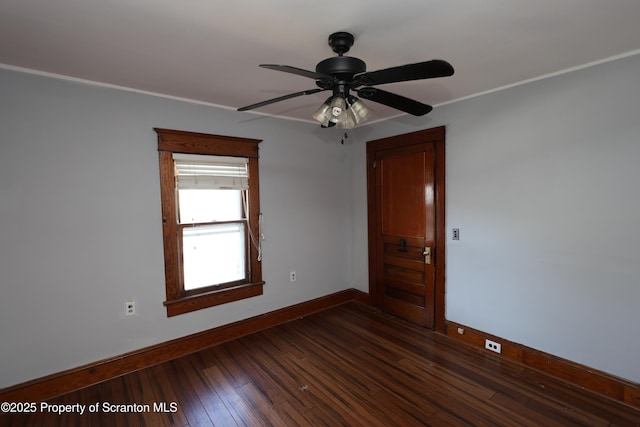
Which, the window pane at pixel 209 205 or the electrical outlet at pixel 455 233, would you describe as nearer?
the window pane at pixel 209 205

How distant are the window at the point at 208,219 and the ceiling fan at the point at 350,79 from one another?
1.52m

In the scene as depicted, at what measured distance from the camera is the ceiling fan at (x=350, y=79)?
1357mm

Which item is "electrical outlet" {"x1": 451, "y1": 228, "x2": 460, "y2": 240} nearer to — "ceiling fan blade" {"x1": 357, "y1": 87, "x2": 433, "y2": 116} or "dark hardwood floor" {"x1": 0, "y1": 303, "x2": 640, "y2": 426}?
"dark hardwood floor" {"x1": 0, "y1": 303, "x2": 640, "y2": 426}

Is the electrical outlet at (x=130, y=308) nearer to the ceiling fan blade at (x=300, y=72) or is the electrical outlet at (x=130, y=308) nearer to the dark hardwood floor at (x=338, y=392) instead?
the dark hardwood floor at (x=338, y=392)

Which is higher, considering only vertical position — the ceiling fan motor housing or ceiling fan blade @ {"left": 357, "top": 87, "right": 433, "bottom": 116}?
the ceiling fan motor housing

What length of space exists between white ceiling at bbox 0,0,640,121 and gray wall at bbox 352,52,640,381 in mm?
295

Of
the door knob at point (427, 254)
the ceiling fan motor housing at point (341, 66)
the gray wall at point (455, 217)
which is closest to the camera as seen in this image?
the ceiling fan motor housing at point (341, 66)

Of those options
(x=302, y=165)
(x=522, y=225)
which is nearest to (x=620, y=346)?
(x=522, y=225)

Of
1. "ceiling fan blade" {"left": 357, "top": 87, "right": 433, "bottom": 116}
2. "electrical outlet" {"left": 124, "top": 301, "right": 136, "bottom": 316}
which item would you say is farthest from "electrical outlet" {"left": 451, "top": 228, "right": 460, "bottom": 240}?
"electrical outlet" {"left": 124, "top": 301, "right": 136, "bottom": 316}

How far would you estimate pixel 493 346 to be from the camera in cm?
274

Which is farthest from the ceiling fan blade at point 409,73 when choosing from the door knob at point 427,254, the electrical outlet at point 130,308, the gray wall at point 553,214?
the electrical outlet at point 130,308

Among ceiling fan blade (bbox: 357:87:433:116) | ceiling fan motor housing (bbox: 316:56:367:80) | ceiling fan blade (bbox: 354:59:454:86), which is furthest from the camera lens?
ceiling fan blade (bbox: 357:87:433:116)

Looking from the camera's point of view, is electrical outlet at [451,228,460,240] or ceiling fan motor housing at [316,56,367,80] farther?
electrical outlet at [451,228,460,240]

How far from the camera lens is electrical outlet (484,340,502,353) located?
2.70 metres
